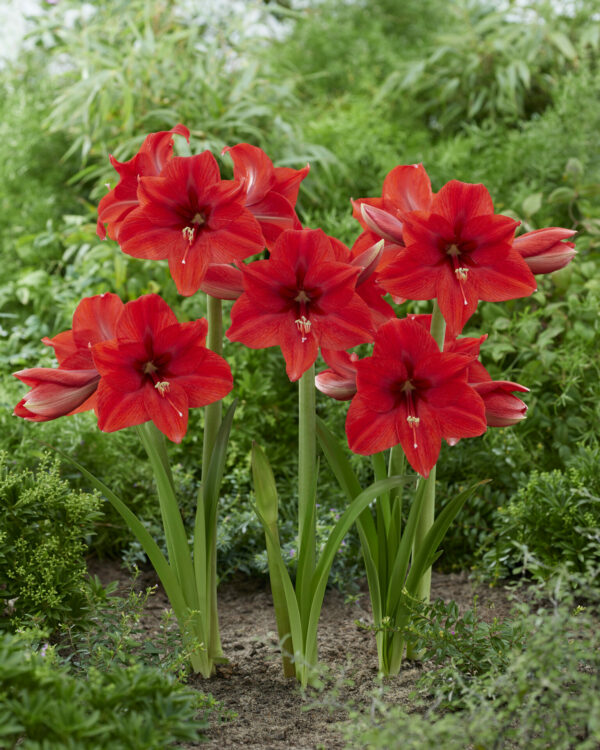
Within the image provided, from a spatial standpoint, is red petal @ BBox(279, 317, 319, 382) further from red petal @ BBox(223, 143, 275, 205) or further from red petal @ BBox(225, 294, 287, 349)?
red petal @ BBox(223, 143, 275, 205)

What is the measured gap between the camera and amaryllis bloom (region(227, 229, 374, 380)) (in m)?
1.39

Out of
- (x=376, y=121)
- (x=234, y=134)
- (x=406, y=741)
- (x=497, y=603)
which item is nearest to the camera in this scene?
(x=406, y=741)

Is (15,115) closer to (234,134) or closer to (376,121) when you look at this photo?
(234,134)

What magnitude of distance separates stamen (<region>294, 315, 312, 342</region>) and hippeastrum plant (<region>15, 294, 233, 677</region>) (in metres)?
0.17

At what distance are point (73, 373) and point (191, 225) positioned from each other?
14.5 inches

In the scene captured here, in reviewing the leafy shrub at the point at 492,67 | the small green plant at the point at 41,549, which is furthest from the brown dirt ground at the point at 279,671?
the leafy shrub at the point at 492,67

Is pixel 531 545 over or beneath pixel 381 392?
beneath

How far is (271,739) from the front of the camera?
1446 millimetres

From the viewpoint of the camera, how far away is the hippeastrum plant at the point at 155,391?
4.60 ft

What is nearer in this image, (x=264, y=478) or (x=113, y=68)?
(x=264, y=478)

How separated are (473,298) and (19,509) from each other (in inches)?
41.8

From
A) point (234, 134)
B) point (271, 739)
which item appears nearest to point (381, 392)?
point (271, 739)

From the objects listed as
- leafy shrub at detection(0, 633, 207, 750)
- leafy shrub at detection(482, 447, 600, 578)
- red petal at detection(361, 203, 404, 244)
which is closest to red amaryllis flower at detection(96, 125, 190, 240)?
red petal at detection(361, 203, 404, 244)

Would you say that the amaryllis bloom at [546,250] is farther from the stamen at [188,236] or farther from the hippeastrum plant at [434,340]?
the stamen at [188,236]
